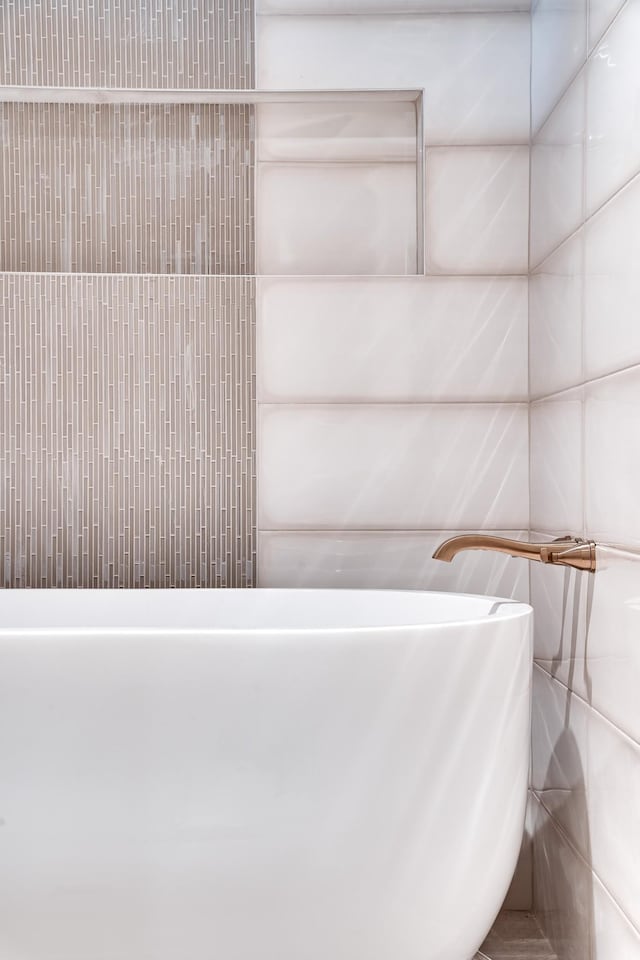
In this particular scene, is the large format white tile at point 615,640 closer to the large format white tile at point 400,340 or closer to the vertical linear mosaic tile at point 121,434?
the large format white tile at point 400,340

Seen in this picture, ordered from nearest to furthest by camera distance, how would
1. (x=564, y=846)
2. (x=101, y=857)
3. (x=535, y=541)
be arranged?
(x=101, y=857) < (x=564, y=846) < (x=535, y=541)

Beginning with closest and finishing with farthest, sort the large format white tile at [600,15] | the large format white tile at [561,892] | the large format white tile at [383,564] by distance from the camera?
the large format white tile at [600,15] → the large format white tile at [561,892] → the large format white tile at [383,564]

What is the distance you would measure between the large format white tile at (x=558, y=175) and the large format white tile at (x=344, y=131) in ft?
0.95

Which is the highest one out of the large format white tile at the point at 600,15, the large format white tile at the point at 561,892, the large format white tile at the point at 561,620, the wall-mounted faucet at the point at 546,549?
the large format white tile at the point at 600,15

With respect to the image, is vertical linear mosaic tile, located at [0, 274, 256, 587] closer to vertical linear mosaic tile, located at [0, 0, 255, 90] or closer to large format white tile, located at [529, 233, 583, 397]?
vertical linear mosaic tile, located at [0, 0, 255, 90]

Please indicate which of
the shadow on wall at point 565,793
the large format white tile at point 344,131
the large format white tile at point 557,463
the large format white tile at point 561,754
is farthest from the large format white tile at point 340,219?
the large format white tile at point 561,754

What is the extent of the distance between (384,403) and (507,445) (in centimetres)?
28

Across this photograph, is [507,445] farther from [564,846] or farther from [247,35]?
[247,35]

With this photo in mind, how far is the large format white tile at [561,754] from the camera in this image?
1.26 m

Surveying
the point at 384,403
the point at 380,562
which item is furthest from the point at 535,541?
the point at 384,403

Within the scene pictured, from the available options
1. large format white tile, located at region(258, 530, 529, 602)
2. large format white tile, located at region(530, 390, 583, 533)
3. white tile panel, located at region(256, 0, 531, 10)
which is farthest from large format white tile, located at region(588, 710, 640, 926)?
white tile panel, located at region(256, 0, 531, 10)

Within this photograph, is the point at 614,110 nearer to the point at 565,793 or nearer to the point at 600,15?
the point at 600,15

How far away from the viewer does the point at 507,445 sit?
5.51 ft

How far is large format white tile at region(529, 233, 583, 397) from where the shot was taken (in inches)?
52.7
